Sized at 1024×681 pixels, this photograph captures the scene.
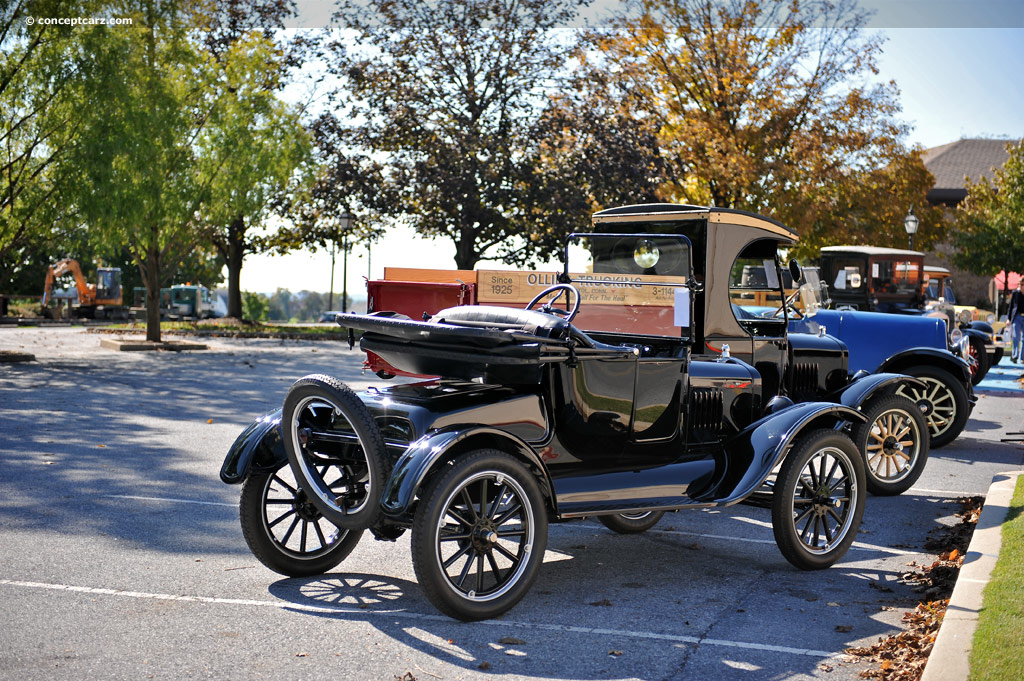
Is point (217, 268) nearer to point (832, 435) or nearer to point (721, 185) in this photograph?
point (721, 185)

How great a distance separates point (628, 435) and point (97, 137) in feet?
59.2

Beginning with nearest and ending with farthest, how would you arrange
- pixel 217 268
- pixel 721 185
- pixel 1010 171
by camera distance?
1. pixel 721 185
2. pixel 1010 171
3. pixel 217 268

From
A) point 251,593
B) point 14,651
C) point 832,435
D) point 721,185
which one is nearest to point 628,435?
point 832,435

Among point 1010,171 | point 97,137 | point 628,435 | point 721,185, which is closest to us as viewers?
point 628,435

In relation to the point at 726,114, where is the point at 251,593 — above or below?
below

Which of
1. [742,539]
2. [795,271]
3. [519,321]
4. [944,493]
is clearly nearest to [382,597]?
[519,321]

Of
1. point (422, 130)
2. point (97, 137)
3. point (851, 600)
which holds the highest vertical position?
point (422, 130)

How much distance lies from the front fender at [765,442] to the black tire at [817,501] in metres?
0.12

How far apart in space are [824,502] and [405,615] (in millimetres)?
2705

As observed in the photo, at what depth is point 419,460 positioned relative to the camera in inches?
184

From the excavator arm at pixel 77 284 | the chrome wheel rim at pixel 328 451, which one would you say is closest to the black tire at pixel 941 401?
the chrome wheel rim at pixel 328 451

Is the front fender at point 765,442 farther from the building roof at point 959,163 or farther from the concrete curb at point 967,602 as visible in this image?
the building roof at point 959,163

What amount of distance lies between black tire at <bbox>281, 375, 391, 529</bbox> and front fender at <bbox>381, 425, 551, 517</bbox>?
0.48 ft

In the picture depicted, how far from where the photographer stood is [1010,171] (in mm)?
51156
